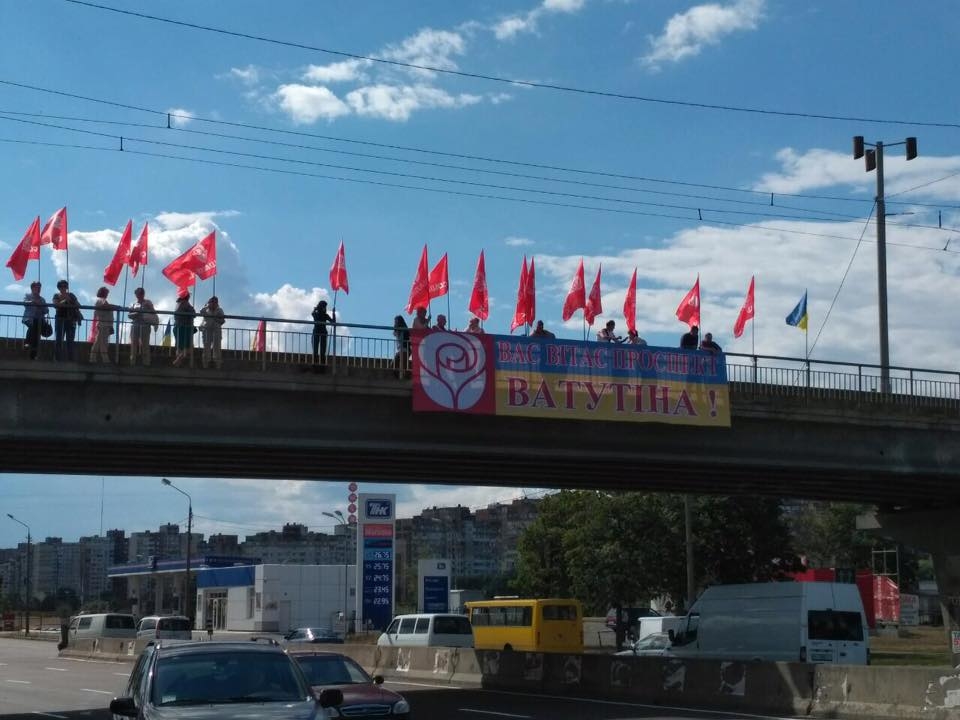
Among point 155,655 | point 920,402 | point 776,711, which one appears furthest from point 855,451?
point 155,655

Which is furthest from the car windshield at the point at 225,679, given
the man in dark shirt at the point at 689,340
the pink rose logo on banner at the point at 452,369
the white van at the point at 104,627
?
the white van at the point at 104,627

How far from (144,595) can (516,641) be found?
98.4 meters

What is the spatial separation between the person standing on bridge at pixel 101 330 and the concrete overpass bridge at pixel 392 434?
302 millimetres

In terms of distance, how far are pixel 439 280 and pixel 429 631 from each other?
12.5m

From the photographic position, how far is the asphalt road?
865 inches

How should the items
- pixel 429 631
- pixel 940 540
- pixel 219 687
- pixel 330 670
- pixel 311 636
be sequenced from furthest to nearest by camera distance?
1. pixel 311 636
2. pixel 940 540
3. pixel 429 631
4. pixel 330 670
5. pixel 219 687

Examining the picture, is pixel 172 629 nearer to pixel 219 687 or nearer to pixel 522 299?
pixel 522 299

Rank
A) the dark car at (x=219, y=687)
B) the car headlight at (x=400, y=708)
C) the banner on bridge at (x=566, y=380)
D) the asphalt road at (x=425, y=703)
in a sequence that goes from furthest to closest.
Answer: the banner on bridge at (x=566, y=380) < the asphalt road at (x=425, y=703) < the car headlight at (x=400, y=708) < the dark car at (x=219, y=687)

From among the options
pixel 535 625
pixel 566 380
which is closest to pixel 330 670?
pixel 566 380

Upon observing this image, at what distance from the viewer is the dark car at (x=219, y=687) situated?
9.62 metres

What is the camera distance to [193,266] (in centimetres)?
2984

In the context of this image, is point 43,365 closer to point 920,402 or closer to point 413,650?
point 413,650

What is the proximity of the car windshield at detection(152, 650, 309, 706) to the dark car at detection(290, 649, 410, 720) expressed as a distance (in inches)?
185

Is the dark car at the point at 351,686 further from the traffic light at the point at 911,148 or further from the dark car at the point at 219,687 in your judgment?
the traffic light at the point at 911,148
